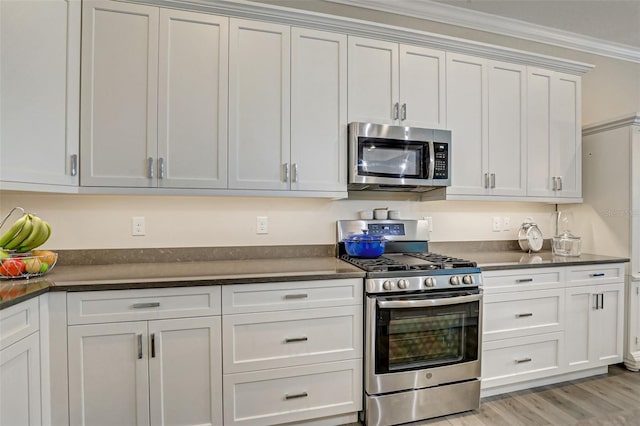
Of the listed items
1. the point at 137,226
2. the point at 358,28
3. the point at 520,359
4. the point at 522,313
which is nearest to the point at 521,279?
the point at 522,313

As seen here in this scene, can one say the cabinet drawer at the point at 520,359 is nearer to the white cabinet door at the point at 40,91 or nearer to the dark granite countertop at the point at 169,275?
the dark granite countertop at the point at 169,275

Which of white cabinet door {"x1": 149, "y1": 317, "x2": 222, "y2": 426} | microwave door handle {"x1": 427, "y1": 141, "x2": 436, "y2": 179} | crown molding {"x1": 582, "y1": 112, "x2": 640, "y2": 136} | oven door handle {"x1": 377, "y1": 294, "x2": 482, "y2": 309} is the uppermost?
crown molding {"x1": 582, "y1": 112, "x2": 640, "y2": 136}

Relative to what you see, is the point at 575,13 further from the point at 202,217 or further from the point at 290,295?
the point at 202,217

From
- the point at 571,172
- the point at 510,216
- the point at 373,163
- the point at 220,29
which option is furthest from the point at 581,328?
the point at 220,29

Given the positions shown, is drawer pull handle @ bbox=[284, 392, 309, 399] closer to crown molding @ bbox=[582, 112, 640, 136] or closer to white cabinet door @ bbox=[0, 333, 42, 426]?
white cabinet door @ bbox=[0, 333, 42, 426]

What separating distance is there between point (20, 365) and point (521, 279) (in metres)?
2.73

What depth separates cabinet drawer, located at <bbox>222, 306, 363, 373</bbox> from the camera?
1720 millimetres

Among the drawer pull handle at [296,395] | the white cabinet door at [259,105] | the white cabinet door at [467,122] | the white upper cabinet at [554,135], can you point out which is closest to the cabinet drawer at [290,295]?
the drawer pull handle at [296,395]

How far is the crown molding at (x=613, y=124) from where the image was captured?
256cm

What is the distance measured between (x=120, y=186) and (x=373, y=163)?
1526mm

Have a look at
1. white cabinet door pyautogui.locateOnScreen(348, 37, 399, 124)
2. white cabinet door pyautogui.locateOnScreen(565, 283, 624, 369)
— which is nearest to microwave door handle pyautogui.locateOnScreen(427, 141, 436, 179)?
white cabinet door pyautogui.locateOnScreen(348, 37, 399, 124)

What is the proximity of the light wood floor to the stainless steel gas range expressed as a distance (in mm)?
83

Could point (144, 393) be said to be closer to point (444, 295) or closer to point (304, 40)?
point (444, 295)

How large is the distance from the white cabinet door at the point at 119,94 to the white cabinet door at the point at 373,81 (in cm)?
120
